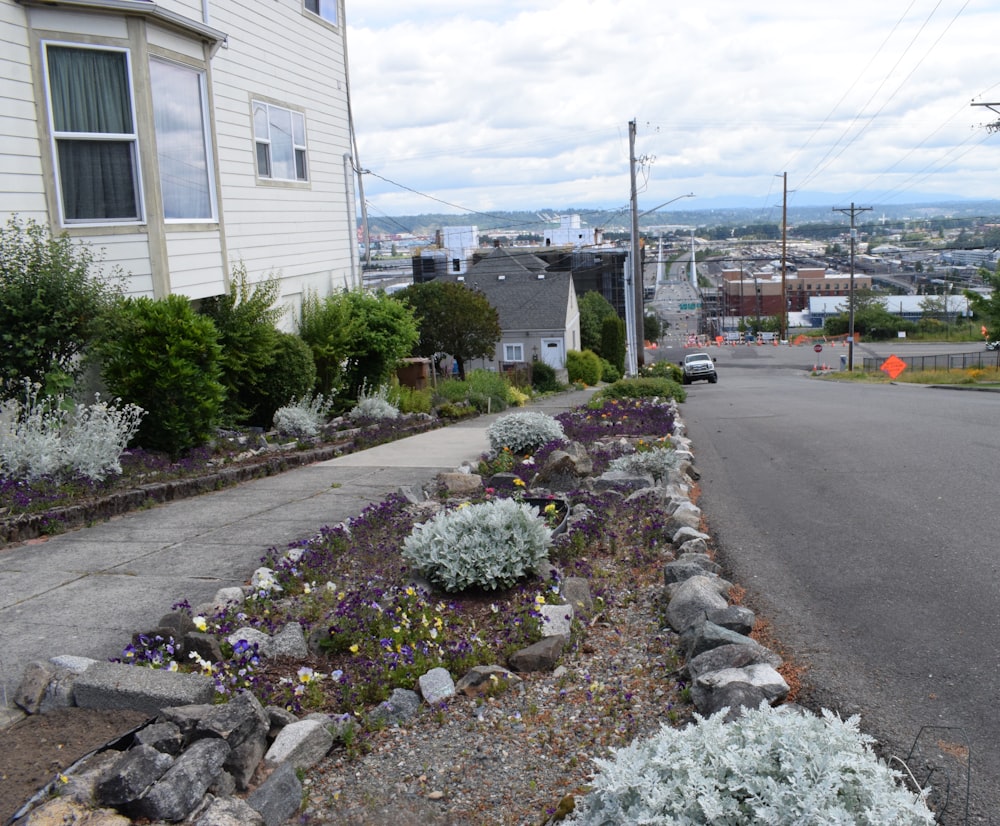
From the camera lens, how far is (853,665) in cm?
508

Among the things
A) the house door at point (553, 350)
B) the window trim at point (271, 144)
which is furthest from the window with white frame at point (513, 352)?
the window trim at point (271, 144)

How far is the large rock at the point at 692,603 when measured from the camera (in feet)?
18.1

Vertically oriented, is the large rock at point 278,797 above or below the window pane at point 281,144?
below

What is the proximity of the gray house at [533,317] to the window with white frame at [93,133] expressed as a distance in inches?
1480

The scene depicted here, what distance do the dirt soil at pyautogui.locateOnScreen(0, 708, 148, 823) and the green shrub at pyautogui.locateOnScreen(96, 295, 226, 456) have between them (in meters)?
5.74

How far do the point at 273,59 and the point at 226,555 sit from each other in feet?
36.6

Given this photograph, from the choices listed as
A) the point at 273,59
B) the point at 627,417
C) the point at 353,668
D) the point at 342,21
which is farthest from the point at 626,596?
the point at 342,21

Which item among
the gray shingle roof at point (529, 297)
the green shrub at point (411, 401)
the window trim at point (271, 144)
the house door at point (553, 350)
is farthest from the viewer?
the gray shingle roof at point (529, 297)

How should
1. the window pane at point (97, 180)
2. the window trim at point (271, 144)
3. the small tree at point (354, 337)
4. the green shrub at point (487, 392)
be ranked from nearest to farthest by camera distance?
the window pane at point (97, 180), the window trim at point (271, 144), the small tree at point (354, 337), the green shrub at point (487, 392)

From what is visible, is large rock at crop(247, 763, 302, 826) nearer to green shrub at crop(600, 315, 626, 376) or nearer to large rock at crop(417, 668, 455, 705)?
large rock at crop(417, 668, 455, 705)

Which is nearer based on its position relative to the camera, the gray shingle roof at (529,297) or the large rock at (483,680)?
the large rock at (483,680)

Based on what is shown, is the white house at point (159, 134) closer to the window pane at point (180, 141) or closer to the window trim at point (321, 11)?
the window pane at point (180, 141)

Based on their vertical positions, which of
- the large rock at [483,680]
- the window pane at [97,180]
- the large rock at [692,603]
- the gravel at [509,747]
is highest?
the window pane at [97,180]

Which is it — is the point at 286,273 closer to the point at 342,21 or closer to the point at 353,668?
the point at 342,21
